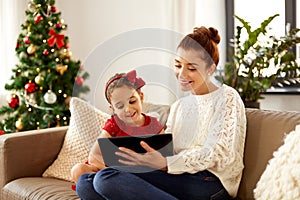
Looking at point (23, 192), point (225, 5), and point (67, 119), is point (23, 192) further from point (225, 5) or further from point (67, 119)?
point (225, 5)

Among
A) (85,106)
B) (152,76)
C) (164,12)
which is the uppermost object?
(164,12)

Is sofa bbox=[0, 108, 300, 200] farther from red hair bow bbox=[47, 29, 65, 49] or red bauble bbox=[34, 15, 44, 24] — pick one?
red bauble bbox=[34, 15, 44, 24]

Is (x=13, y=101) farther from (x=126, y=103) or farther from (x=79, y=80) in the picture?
(x=126, y=103)

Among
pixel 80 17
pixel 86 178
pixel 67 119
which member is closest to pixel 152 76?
pixel 86 178

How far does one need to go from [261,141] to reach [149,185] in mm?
517

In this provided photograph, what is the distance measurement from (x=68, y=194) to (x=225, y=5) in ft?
7.88

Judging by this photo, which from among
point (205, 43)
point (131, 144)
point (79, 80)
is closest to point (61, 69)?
point (79, 80)

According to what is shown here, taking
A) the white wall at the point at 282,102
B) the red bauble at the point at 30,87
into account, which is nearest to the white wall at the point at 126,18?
the red bauble at the point at 30,87

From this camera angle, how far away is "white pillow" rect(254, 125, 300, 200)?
5.83 feet

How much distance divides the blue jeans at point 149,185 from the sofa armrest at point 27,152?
29.4 inches

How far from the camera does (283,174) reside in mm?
1840

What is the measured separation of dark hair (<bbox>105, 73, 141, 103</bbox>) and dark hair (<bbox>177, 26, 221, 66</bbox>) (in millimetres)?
314

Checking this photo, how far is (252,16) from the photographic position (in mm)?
4062

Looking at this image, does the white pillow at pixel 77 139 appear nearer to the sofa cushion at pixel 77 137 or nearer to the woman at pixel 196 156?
the sofa cushion at pixel 77 137
